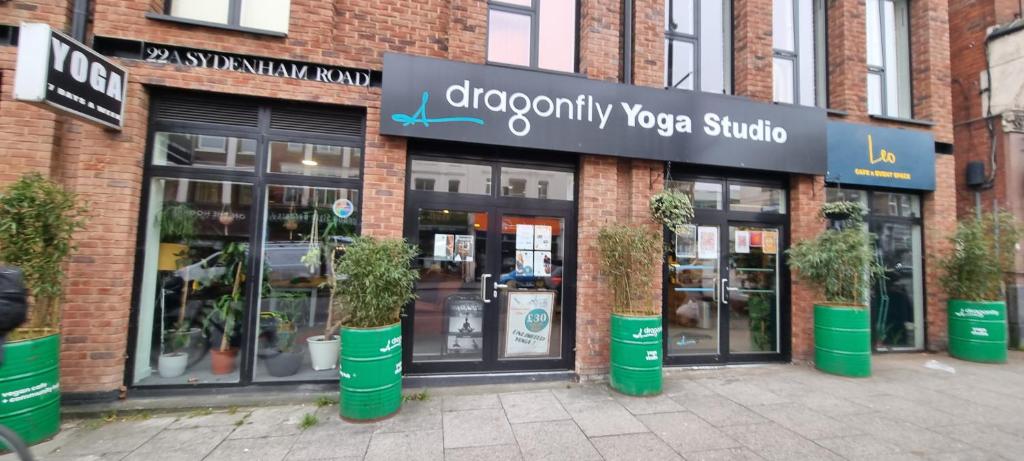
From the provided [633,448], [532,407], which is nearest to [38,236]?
[532,407]

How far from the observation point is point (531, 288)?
5.27 m

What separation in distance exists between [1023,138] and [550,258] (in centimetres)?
881

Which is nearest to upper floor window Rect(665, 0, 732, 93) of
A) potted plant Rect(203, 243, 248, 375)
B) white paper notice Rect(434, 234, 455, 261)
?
white paper notice Rect(434, 234, 455, 261)

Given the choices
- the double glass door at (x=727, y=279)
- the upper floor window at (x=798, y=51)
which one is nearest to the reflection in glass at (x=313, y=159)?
the double glass door at (x=727, y=279)

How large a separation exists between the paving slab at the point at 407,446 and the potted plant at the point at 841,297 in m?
5.30

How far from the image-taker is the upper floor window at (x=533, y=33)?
5.48 meters

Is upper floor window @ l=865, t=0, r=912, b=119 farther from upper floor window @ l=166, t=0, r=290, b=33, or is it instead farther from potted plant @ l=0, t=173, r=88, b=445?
potted plant @ l=0, t=173, r=88, b=445

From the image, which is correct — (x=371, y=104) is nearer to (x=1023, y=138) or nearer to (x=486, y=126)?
(x=486, y=126)

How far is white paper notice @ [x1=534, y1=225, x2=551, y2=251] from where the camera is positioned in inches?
207

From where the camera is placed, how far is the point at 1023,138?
6.93 metres

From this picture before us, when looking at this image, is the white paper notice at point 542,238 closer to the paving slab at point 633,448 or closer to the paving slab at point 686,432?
the paving slab at point 686,432

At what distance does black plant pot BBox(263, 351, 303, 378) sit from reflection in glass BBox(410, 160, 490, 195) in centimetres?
249

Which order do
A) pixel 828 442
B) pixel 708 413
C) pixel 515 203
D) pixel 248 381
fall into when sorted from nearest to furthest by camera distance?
1. pixel 828 442
2. pixel 708 413
3. pixel 248 381
4. pixel 515 203

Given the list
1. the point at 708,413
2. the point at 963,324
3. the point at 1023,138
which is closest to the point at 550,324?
the point at 708,413
